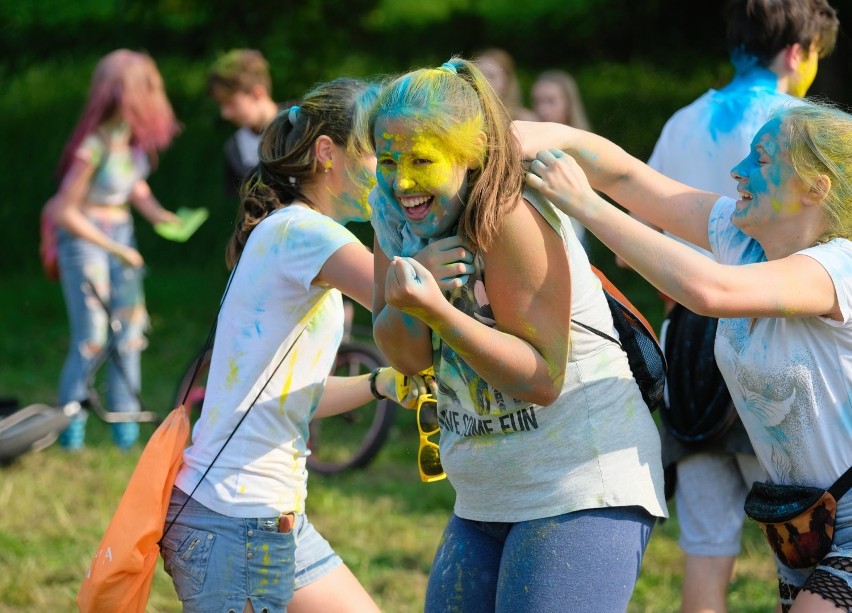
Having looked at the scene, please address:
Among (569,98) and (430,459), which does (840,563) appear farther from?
(569,98)

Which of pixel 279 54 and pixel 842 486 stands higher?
pixel 842 486

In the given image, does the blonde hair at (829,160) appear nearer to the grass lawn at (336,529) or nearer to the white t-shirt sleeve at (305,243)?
the white t-shirt sleeve at (305,243)

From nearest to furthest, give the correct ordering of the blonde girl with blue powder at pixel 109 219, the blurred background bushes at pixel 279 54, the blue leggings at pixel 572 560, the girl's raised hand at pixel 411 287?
the girl's raised hand at pixel 411 287, the blue leggings at pixel 572 560, the blonde girl with blue powder at pixel 109 219, the blurred background bushes at pixel 279 54

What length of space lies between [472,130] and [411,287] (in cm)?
33

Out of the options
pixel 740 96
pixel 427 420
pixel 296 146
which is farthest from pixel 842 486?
pixel 740 96

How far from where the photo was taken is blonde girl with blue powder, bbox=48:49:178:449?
21.8ft

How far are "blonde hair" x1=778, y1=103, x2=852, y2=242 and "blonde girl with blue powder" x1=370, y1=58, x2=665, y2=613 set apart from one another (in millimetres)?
518

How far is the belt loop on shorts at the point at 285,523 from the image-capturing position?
2729 mm

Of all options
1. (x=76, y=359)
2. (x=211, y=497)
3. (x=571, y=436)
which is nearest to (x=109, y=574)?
(x=211, y=497)

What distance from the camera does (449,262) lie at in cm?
220

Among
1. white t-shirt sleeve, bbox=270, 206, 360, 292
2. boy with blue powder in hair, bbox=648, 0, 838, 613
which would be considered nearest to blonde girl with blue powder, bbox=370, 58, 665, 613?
white t-shirt sleeve, bbox=270, 206, 360, 292

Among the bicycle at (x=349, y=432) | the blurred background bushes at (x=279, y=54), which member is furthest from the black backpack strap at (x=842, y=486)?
the blurred background bushes at (x=279, y=54)

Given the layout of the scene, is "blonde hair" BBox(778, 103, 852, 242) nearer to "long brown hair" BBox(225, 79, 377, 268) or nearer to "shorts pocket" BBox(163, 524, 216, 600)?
"long brown hair" BBox(225, 79, 377, 268)

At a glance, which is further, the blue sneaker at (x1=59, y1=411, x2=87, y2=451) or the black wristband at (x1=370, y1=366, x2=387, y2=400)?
the blue sneaker at (x1=59, y1=411, x2=87, y2=451)
